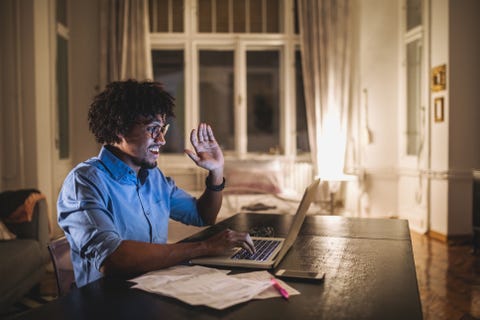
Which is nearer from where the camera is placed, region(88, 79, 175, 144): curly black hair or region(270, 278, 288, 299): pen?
region(270, 278, 288, 299): pen

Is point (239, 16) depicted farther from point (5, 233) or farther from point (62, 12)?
point (5, 233)

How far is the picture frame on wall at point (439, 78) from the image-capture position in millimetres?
4746

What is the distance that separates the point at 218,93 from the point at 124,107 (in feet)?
15.4

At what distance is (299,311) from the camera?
1.00m

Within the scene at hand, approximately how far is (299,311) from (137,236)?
72 cm

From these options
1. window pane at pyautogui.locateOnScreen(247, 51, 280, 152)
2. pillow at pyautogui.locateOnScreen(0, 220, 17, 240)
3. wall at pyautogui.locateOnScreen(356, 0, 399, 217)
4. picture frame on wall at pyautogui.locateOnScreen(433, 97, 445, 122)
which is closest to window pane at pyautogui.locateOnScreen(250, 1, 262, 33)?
window pane at pyautogui.locateOnScreen(247, 51, 280, 152)

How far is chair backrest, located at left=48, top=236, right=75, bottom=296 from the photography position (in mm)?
1514

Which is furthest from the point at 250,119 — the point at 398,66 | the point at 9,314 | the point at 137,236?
the point at 137,236

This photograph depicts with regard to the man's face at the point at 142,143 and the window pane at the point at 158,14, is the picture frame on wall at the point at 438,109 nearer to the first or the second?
the window pane at the point at 158,14

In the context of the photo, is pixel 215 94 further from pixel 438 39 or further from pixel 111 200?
pixel 111 200

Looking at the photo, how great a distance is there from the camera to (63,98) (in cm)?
548

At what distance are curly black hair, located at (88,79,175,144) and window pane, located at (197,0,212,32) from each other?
4.62 m

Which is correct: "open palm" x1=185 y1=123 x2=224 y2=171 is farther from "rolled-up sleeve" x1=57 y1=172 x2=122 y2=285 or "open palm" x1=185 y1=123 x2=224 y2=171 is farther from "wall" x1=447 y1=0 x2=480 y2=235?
"wall" x1=447 y1=0 x2=480 y2=235

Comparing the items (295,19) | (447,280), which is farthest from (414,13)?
(447,280)
